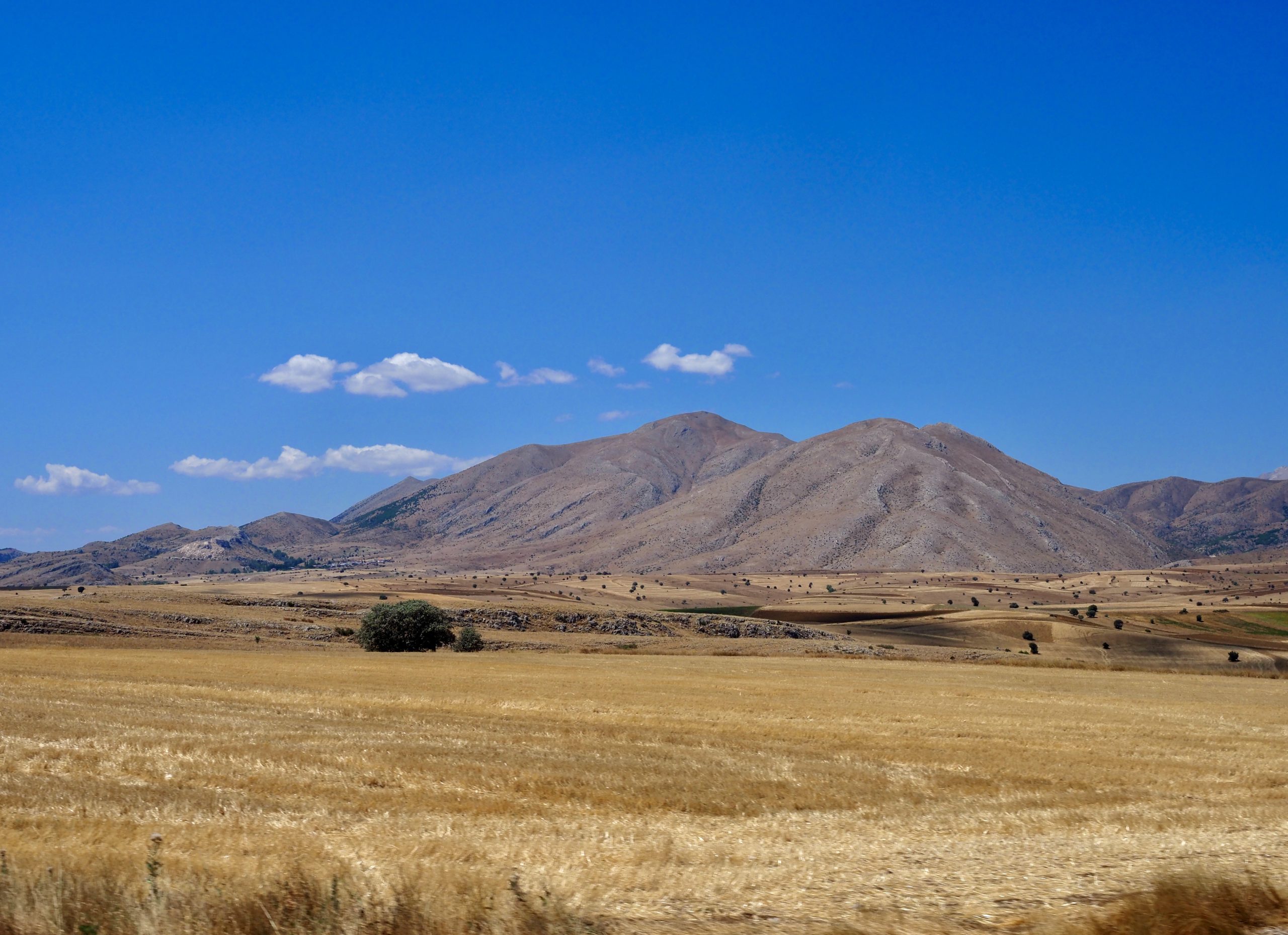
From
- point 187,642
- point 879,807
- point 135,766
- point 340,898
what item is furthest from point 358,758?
point 187,642

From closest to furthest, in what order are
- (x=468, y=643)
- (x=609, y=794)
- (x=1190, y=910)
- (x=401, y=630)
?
(x=1190, y=910)
(x=609, y=794)
(x=401, y=630)
(x=468, y=643)

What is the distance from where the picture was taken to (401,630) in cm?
6619

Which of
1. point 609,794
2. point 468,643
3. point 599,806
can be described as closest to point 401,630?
point 468,643

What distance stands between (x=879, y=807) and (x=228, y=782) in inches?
428

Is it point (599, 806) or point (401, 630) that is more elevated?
point (599, 806)

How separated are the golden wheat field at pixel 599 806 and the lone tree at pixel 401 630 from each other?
30404 mm

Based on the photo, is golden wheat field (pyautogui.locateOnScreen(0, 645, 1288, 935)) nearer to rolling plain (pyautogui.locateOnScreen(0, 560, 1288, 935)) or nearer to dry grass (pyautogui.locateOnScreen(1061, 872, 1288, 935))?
rolling plain (pyautogui.locateOnScreen(0, 560, 1288, 935))

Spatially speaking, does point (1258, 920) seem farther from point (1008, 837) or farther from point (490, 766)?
point (490, 766)

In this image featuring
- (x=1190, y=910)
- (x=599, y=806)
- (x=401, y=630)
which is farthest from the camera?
(x=401, y=630)

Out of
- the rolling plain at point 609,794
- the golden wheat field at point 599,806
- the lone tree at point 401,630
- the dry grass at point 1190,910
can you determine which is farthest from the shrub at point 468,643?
the dry grass at point 1190,910

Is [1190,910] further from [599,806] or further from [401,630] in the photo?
[401,630]

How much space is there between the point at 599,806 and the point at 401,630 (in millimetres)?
53485

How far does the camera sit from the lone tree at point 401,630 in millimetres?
65750

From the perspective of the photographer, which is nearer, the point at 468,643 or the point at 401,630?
the point at 401,630
